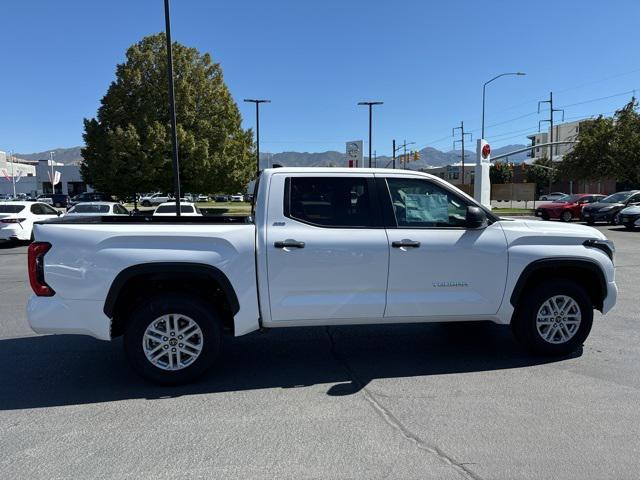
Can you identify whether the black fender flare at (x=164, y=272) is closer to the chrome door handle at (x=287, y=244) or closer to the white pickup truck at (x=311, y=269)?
the white pickup truck at (x=311, y=269)

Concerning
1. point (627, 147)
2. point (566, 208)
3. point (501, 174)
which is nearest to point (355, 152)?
point (566, 208)

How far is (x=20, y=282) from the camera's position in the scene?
32.9 ft

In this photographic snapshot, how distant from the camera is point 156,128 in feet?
91.2

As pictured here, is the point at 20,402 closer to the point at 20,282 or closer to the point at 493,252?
the point at 493,252

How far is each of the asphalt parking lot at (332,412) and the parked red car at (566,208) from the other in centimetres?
2350

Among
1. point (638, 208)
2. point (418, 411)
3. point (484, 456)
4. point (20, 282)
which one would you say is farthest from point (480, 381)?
point (638, 208)

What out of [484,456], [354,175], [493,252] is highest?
[354,175]

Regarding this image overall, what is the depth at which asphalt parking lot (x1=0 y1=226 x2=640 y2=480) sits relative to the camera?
3213 millimetres

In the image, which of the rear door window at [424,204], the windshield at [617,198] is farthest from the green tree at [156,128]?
the rear door window at [424,204]

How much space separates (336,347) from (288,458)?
238 cm

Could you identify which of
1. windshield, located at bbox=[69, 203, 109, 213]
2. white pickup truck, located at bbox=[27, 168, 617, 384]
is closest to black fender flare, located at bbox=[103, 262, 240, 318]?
white pickup truck, located at bbox=[27, 168, 617, 384]

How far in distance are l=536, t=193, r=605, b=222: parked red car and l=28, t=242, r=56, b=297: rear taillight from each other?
27.5 metres

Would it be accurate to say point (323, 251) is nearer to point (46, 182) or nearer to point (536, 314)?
point (536, 314)

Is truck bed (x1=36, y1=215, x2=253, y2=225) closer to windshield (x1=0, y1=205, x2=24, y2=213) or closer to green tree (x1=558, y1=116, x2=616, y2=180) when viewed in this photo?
windshield (x1=0, y1=205, x2=24, y2=213)
